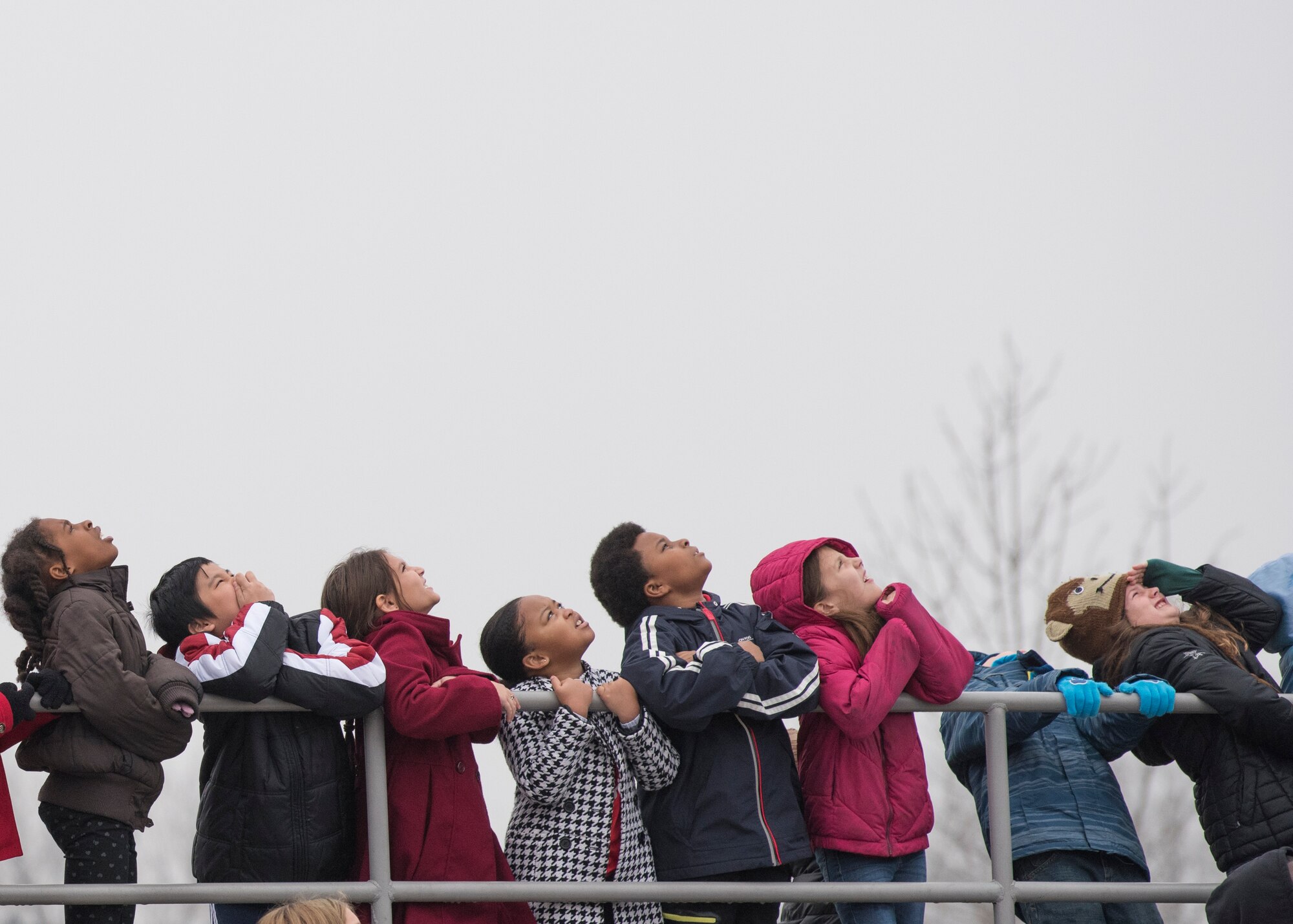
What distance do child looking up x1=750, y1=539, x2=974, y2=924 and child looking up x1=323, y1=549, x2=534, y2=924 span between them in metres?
0.86

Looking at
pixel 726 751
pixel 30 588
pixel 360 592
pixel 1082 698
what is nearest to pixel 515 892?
pixel 726 751

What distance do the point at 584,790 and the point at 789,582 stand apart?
0.91 meters

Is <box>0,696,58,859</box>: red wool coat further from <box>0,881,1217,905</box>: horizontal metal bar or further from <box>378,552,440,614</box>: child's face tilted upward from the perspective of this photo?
<box>378,552,440,614</box>: child's face tilted upward

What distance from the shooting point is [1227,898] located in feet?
12.0

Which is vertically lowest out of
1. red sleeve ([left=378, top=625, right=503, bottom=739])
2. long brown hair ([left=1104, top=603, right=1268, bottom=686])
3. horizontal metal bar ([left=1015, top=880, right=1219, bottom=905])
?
horizontal metal bar ([left=1015, top=880, right=1219, bottom=905])

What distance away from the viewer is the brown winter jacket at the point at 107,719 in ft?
11.6

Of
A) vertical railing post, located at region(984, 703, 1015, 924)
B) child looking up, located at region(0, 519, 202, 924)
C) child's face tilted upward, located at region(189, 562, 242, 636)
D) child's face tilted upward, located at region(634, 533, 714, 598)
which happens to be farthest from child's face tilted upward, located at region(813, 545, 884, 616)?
child looking up, located at region(0, 519, 202, 924)

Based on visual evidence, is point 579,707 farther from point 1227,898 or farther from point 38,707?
point 1227,898

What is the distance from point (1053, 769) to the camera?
4.33m

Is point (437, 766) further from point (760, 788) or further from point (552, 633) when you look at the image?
point (760, 788)

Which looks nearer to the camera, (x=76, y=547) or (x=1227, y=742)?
(x=76, y=547)

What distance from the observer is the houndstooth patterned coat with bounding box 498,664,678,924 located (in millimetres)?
3889

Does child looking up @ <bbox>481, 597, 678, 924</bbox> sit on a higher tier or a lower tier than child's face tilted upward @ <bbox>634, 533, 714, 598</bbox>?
lower

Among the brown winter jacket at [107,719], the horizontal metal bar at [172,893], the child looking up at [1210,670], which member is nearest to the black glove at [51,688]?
the brown winter jacket at [107,719]
